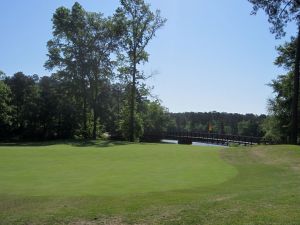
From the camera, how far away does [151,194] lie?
13.4 meters

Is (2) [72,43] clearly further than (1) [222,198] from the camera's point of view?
Yes

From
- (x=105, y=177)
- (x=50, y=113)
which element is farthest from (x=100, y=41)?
(x=105, y=177)

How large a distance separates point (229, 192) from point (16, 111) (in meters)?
66.5

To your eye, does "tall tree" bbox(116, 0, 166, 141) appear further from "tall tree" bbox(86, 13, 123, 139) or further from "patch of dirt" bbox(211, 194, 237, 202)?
"patch of dirt" bbox(211, 194, 237, 202)

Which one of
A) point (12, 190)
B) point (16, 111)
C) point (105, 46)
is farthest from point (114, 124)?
point (12, 190)

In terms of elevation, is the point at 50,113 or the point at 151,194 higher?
the point at 50,113

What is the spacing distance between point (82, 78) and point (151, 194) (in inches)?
1930

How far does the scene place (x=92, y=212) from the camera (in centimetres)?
1124

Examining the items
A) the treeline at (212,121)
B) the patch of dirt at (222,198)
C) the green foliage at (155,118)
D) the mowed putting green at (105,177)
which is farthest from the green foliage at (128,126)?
the treeline at (212,121)

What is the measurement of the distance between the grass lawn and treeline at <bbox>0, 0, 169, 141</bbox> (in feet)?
117

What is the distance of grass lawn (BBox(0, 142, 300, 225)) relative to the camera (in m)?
10.7

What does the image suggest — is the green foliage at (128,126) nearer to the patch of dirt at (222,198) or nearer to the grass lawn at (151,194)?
the grass lawn at (151,194)

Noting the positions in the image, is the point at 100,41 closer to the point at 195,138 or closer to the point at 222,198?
the point at 195,138

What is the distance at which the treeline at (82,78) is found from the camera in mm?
55594
